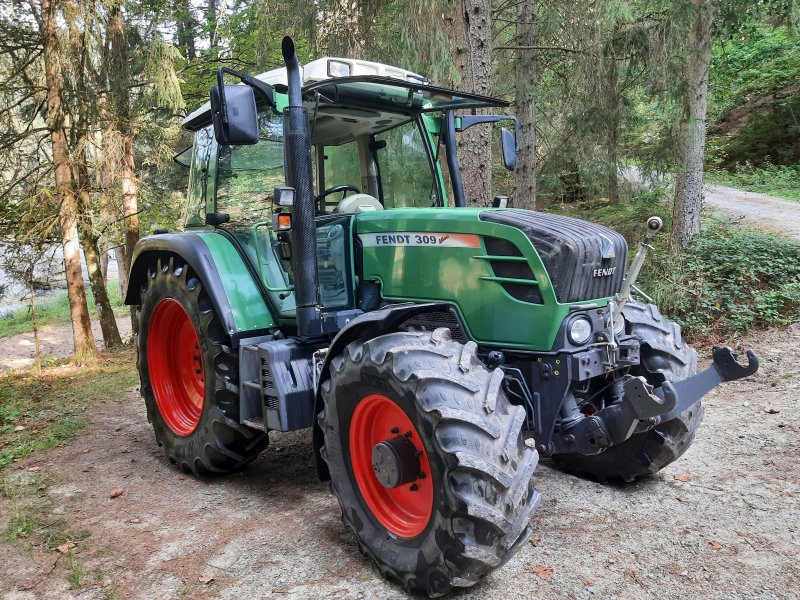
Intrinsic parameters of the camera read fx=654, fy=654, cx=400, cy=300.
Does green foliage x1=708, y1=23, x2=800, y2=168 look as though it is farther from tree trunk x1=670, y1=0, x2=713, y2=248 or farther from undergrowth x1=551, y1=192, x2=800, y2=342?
undergrowth x1=551, y1=192, x2=800, y2=342

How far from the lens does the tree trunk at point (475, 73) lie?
23.1ft

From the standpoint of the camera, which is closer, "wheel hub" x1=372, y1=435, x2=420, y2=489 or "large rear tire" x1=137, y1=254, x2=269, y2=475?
"wheel hub" x1=372, y1=435, x2=420, y2=489

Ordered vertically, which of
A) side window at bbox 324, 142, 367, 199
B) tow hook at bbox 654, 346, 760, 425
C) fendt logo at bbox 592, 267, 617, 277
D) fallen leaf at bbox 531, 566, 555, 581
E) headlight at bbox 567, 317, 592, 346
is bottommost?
fallen leaf at bbox 531, 566, 555, 581

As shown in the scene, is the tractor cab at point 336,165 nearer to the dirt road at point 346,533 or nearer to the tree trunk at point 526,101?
the dirt road at point 346,533

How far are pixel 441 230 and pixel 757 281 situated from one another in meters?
6.31

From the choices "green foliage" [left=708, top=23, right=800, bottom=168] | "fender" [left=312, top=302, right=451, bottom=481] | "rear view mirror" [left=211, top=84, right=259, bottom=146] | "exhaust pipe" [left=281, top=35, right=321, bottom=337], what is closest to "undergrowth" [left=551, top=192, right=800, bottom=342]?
"fender" [left=312, top=302, right=451, bottom=481]

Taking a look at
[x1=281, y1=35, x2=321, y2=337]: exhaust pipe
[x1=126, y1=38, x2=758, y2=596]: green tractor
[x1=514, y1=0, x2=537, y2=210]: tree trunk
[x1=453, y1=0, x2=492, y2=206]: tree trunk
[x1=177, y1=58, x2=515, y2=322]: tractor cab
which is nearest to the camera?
[x1=126, y1=38, x2=758, y2=596]: green tractor

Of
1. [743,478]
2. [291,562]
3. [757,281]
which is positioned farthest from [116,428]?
[757,281]

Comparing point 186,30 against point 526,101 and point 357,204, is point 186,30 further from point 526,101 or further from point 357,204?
point 357,204

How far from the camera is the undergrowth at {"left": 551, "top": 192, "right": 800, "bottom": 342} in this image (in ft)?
25.1

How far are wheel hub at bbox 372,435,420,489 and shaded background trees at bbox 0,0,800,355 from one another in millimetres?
4446

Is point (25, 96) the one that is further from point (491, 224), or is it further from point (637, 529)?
point (637, 529)

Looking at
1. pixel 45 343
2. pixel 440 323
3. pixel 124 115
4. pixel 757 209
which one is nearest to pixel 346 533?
pixel 440 323

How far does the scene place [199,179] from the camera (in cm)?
490
